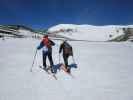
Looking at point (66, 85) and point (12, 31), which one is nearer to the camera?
point (66, 85)

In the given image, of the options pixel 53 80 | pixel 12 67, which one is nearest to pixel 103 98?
pixel 53 80

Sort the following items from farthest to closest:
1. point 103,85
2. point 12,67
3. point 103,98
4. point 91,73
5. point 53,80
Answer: point 12,67, point 91,73, point 53,80, point 103,85, point 103,98

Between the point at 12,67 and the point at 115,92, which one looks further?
the point at 12,67

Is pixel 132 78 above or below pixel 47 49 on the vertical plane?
below

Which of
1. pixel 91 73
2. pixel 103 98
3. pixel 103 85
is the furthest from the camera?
pixel 91 73

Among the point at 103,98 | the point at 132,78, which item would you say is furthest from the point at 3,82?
the point at 132,78

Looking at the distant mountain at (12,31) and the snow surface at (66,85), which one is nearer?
the snow surface at (66,85)

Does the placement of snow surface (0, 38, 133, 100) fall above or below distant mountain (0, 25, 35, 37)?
below

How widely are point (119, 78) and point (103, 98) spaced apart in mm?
3012

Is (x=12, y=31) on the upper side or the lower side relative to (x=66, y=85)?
upper

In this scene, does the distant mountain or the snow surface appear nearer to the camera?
the snow surface

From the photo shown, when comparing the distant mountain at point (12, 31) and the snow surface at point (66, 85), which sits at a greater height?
the distant mountain at point (12, 31)

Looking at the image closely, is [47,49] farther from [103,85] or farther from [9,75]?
[103,85]

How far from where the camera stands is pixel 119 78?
32.6 feet
